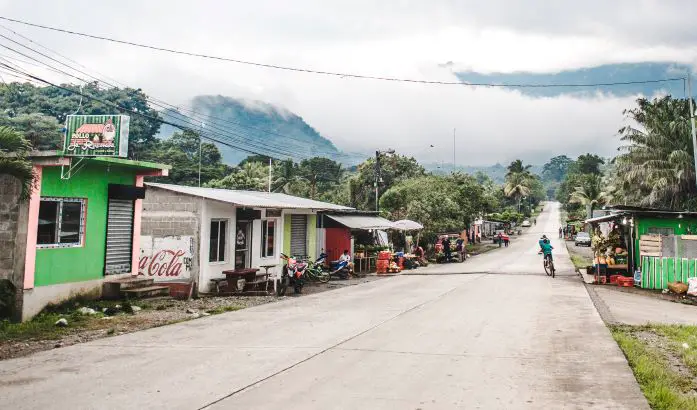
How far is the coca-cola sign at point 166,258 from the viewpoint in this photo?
15773mm

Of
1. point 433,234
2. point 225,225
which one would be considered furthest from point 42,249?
point 433,234

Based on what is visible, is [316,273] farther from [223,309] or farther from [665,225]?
[665,225]

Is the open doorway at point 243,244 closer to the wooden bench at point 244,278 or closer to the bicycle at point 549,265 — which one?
the wooden bench at point 244,278

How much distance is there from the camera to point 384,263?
25781 millimetres

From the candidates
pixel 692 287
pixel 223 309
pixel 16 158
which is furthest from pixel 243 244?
pixel 692 287

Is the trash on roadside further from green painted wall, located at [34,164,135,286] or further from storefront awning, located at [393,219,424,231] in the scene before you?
storefront awning, located at [393,219,424,231]

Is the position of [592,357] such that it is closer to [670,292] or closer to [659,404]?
[659,404]

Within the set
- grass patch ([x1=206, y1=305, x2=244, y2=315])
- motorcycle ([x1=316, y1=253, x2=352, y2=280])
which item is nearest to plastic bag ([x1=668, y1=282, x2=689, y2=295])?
motorcycle ([x1=316, y1=253, x2=352, y2=280])

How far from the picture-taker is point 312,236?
23.6 m

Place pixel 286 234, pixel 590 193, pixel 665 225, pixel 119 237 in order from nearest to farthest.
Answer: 1. pixel 119 237
2. pixel 665 225
3. pixel 286 234
4. pixel 590 193

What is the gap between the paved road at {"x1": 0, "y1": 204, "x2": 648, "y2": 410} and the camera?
5.70 metres

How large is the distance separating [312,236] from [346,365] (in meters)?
16.5

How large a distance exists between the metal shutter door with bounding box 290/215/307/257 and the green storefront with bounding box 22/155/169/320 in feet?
26.6

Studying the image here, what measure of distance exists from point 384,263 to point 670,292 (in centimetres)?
1269
